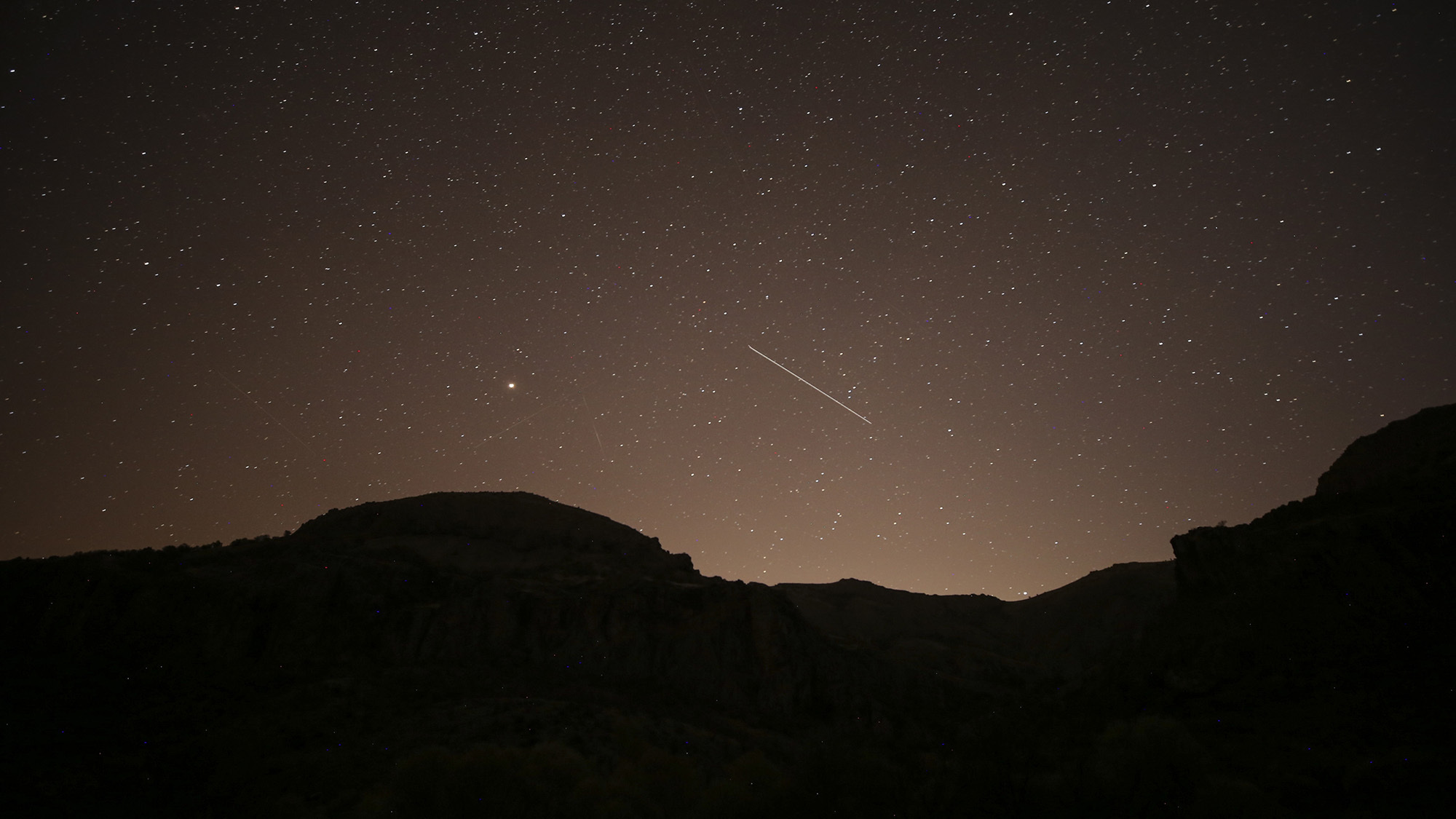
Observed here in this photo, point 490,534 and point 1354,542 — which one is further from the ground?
point 490,534

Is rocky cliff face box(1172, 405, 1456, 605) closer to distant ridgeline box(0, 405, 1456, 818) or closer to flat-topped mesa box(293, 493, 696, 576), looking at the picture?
distant ridgeline box(0, 405, 1456, 818)

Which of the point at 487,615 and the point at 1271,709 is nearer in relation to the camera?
the point at 1271,709

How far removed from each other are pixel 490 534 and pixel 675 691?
26.8 metres

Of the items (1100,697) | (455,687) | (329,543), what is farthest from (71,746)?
(1100,697)

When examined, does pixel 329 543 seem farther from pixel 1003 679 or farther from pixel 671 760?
pixel 1003 679

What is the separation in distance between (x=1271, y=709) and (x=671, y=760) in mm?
20958

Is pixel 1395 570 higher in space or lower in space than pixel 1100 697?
higher

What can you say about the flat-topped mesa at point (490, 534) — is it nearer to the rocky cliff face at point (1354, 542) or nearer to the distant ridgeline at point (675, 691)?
the distant ridgeline at point (675, 691)

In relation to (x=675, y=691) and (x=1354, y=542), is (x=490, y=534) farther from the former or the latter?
(x=1354, y=542)

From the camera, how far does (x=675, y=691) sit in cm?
4209

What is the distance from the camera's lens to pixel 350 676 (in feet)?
109

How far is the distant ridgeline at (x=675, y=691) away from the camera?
17297 mm

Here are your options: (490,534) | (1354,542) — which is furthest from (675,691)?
(1354,542)

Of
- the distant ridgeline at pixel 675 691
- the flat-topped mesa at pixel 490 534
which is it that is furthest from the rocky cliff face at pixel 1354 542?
the flat-topped mesa at pixel 490 534
